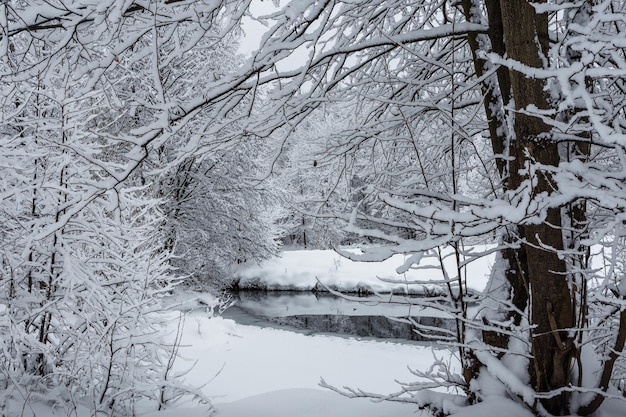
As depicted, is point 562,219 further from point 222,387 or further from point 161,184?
point 161,184

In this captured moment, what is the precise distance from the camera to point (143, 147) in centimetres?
226

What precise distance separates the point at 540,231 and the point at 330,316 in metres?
12.4

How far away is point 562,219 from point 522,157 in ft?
1.21

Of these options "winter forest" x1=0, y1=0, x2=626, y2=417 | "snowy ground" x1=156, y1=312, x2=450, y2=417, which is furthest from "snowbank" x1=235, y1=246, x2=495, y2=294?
"winter forest" x1=0, y1=0, x2=626, y2=417

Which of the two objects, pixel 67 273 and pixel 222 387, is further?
pixel 222 387

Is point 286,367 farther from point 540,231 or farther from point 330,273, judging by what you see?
point 330,273

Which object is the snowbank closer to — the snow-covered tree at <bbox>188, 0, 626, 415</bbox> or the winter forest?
the winter forest

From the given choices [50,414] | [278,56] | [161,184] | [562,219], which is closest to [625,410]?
[562,219]

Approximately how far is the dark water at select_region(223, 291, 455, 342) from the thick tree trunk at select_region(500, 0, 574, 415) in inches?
298

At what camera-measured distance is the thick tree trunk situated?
2.15 m

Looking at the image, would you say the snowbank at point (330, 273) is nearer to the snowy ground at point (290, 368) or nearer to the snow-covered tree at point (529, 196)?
the snowy ground at point (290, 368)

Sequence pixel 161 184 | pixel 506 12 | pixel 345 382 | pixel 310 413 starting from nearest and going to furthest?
pixel 506 12 → pixel 310 413 → pixel 345 382 → pixel 161 184

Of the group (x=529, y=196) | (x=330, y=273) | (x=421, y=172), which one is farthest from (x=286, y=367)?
(x=330, y=273)

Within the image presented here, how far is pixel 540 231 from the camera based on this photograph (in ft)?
7.25
